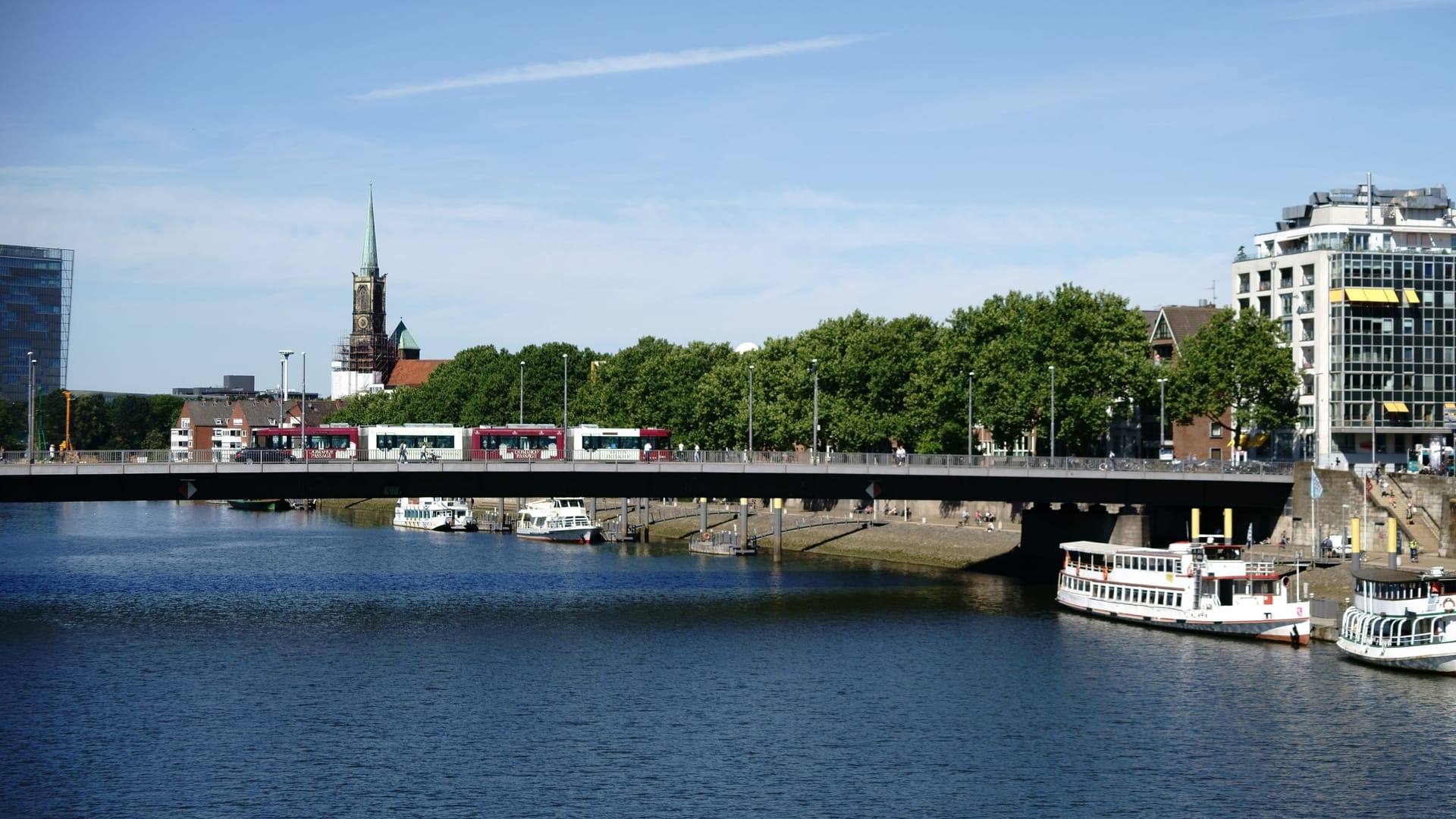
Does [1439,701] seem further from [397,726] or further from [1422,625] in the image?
[397,726]

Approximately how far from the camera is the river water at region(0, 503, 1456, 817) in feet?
204

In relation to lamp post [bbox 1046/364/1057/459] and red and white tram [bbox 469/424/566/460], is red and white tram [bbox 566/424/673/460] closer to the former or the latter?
red and white tram [bbox 469/424/566/460]

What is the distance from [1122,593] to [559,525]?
272 feet

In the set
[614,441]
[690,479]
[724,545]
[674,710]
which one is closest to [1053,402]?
[724,545]

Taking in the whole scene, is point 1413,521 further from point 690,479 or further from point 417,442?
point 417,442

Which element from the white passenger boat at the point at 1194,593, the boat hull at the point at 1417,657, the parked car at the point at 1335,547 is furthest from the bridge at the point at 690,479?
the boat hull at the point at 1417,657

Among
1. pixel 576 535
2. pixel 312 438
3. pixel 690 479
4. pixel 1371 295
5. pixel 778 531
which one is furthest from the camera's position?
pixel 576 535

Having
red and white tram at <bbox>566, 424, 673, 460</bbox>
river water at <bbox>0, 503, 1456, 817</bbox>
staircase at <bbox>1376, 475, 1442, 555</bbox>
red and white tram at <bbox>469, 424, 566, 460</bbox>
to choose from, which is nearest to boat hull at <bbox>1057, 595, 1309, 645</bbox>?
river water at <bbox>0, 503, 1456, 817</bbox>

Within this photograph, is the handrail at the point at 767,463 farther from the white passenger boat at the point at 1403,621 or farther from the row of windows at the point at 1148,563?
the white passenger boat at the point at 1403,621

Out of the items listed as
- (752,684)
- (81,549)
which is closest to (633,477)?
(752,684)

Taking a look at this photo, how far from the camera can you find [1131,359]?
513 ft

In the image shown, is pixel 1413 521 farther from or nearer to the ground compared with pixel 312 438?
nearer to the ground

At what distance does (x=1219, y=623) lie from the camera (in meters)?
101

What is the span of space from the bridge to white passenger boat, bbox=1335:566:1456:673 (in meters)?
34.9
